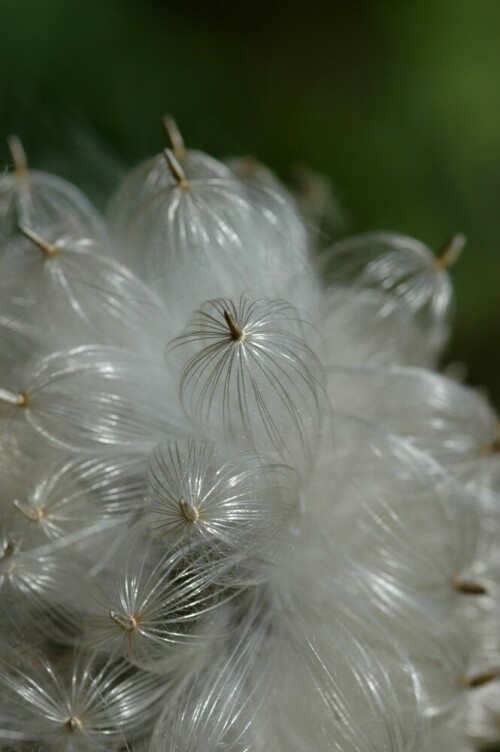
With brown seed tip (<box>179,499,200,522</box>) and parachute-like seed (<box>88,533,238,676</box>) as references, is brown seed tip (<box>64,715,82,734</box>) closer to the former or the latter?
parachute-like seed (<box>88,533,238,676</box>)

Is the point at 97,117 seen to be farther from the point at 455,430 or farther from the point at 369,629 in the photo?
the point at 369,629

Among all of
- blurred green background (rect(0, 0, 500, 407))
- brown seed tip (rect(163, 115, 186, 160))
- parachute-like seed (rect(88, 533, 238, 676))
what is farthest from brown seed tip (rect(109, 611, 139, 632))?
blurred green background (rect(0, 0, 500, 407))

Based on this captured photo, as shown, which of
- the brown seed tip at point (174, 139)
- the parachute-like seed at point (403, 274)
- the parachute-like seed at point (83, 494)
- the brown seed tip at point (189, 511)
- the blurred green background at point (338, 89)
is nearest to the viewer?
the brown seed tip at point (189, 511)

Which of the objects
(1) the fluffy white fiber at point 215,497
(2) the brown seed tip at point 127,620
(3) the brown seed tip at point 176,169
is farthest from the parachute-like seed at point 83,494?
(3) the brown seed tip at point 176,169

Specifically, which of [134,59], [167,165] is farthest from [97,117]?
[167,165]

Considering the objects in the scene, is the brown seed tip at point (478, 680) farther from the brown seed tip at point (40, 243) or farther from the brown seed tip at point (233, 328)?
the brown seed tip at point (40, 243)
